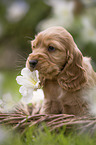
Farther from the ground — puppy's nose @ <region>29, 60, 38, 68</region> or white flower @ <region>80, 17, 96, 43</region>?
white flower @ <region>80, 17, 96, 43</region>

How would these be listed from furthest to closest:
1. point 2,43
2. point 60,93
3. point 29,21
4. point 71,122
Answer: point 2,43 < point 29,21 < point 60,93 < point 71,122

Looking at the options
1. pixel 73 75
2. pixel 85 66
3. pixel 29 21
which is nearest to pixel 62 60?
pixel 73 75

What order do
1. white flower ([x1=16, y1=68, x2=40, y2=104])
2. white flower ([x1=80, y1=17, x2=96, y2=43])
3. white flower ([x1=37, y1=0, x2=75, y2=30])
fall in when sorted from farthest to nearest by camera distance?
white flower ([x1=37, y1=0, x2=75, y2=30]) < white flower ([x1=80, y1=17, x2=96, y2=43]) < white flower ([x1=16, y1=68, x2=40, y2=104])

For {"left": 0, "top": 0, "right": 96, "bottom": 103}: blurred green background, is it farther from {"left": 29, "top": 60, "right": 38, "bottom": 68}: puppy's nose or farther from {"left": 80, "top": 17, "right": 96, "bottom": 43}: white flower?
{"left": 29, "top": 60, "right": 38, "bottom": 68}: puppy's nose

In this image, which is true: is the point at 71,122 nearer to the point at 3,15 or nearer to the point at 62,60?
the point at 62,60

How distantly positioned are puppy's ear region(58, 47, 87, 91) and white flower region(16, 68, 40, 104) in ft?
0.63

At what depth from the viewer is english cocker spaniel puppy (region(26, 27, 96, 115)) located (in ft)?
6.75

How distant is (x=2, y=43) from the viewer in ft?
22.6

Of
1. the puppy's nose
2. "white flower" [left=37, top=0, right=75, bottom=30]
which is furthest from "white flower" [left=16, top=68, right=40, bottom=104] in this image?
"white flower" [left=37, top=0, right=75, bottom=30]

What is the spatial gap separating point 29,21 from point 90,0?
2.16 meters

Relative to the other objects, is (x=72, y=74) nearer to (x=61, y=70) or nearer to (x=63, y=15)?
(x=61, y=70)

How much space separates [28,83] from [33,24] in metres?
4.16

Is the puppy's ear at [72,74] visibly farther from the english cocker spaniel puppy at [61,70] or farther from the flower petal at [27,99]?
the flower petal at [27,99]

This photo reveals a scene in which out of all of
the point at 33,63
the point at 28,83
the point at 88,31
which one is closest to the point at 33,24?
the point at 88,31
